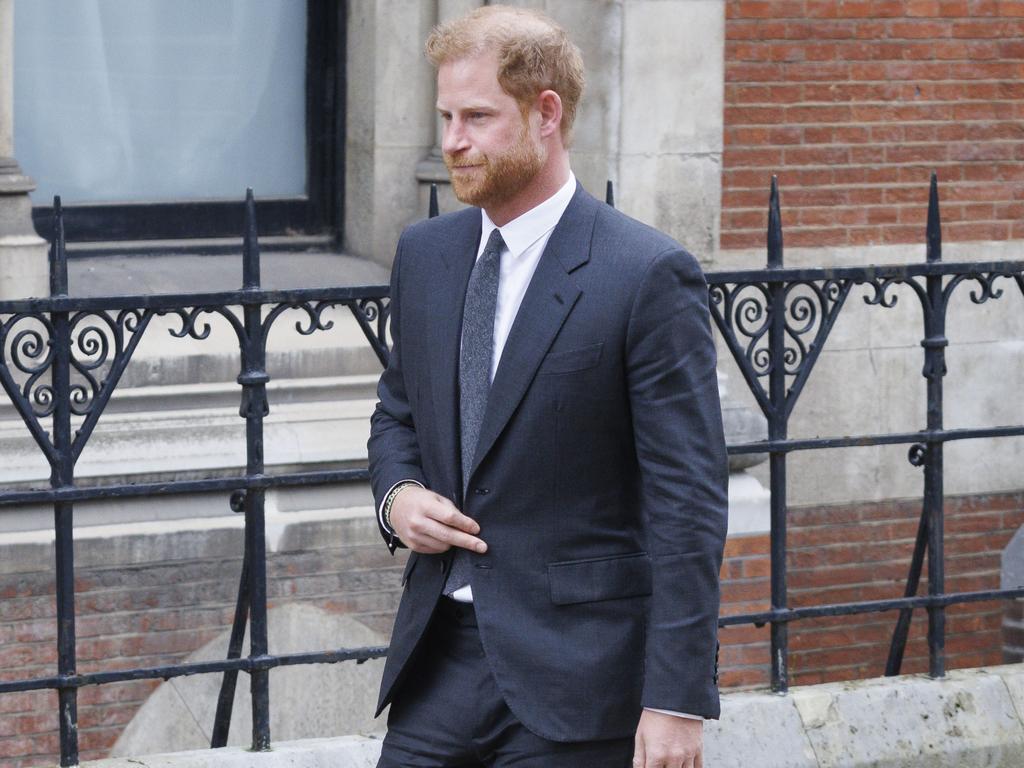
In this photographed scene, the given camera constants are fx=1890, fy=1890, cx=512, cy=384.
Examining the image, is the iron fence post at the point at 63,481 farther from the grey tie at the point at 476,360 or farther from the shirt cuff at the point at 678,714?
the shirt cuff at the point at 678,714

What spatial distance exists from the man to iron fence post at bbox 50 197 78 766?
152 centimetres

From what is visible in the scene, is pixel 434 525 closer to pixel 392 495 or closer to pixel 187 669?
pixel 392 495

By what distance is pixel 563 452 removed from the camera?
10.1 feet

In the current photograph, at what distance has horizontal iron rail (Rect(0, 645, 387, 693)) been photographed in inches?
181

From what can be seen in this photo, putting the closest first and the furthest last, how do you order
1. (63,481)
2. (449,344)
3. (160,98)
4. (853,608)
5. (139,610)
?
(449,344) < (63,481) < (853,608) < (139,610) < (160,98)

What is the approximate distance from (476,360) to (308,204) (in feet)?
13.0

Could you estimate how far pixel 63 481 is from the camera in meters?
4.59

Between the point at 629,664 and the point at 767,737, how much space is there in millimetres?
2156

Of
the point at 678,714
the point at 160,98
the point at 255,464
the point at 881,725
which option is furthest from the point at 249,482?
the point at 160,98

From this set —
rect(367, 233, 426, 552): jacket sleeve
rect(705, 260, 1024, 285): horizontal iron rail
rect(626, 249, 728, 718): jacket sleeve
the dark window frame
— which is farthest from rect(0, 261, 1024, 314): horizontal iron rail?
the dark window frame

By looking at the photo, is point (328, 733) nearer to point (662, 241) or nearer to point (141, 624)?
point (141, 624)

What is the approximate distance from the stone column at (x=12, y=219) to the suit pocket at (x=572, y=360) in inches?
129

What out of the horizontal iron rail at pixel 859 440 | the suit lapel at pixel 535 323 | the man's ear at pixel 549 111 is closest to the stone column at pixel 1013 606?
the horizontal iron rail at pixel 859 440

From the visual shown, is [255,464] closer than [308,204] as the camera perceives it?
Yes
